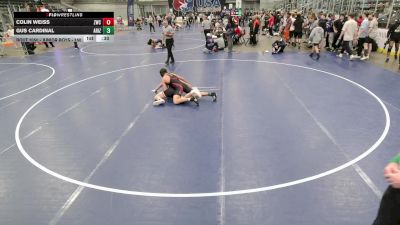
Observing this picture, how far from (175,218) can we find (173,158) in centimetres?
176

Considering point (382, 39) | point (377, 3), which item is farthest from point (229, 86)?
point (377, 3)

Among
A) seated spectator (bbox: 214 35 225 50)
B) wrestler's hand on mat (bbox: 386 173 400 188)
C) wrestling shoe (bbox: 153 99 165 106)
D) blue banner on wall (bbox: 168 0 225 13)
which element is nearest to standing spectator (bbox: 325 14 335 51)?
seated spectator (bbox: 214 35 225 50)

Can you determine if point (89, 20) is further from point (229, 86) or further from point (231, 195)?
point (231, 195)

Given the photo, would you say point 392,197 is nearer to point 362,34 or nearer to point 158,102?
point 158,102

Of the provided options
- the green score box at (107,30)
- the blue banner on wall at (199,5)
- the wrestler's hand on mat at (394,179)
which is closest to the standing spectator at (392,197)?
the wrestler's hand on mat at (394,179)

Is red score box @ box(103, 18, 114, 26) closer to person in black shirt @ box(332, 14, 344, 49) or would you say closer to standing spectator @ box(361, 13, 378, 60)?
person in black shirt @ box(332, 14, 344, 49)

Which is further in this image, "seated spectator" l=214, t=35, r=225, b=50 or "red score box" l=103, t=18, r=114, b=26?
"seated spectator" l=214, t=35, r=225, b=50

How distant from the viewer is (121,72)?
13070mm

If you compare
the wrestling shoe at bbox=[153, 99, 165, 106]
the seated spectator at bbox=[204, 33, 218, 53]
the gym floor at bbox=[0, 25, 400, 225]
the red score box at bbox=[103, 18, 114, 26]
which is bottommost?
the gym floor at bbox=[0, 25, 400, 225]

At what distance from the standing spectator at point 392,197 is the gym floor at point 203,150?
177 centimetres
